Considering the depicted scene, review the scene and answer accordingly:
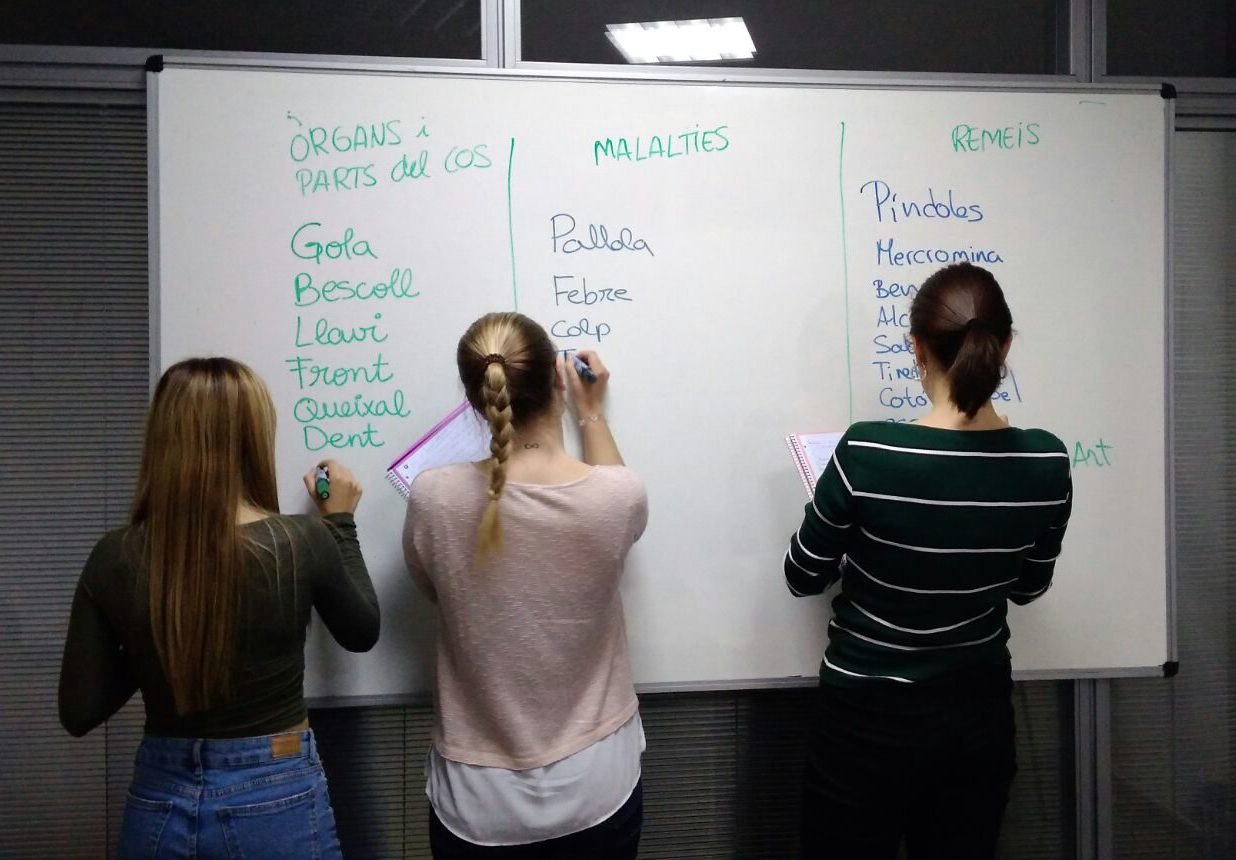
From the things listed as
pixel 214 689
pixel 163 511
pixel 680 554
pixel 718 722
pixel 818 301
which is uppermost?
pixel 818 301

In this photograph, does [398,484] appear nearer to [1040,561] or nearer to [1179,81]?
[1040,561]

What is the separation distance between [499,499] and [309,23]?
1270mm

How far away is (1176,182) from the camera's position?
193cm

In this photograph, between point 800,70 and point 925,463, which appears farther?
point 800,70

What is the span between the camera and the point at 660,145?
1.57 meters

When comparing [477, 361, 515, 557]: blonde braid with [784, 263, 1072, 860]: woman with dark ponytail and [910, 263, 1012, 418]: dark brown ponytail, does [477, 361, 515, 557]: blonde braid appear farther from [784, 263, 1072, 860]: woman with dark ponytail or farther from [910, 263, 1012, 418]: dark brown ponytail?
[910, 263, 1012, 418]: dark brown ponytail

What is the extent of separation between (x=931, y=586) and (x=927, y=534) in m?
0.09

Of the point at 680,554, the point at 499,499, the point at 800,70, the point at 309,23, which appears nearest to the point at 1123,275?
the point at 800,70

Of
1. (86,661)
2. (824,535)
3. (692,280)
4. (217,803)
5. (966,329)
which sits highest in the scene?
(692,280)

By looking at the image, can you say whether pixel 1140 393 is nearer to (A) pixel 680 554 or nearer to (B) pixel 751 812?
(A) pixel 680 554

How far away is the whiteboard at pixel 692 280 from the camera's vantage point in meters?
1.50

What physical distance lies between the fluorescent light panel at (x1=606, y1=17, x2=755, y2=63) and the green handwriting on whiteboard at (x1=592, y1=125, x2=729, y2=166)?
23 centimetres

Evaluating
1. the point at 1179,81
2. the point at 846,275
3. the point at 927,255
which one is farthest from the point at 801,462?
the point at 1179,81

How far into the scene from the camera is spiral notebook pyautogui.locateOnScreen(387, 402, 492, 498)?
4.91ft
